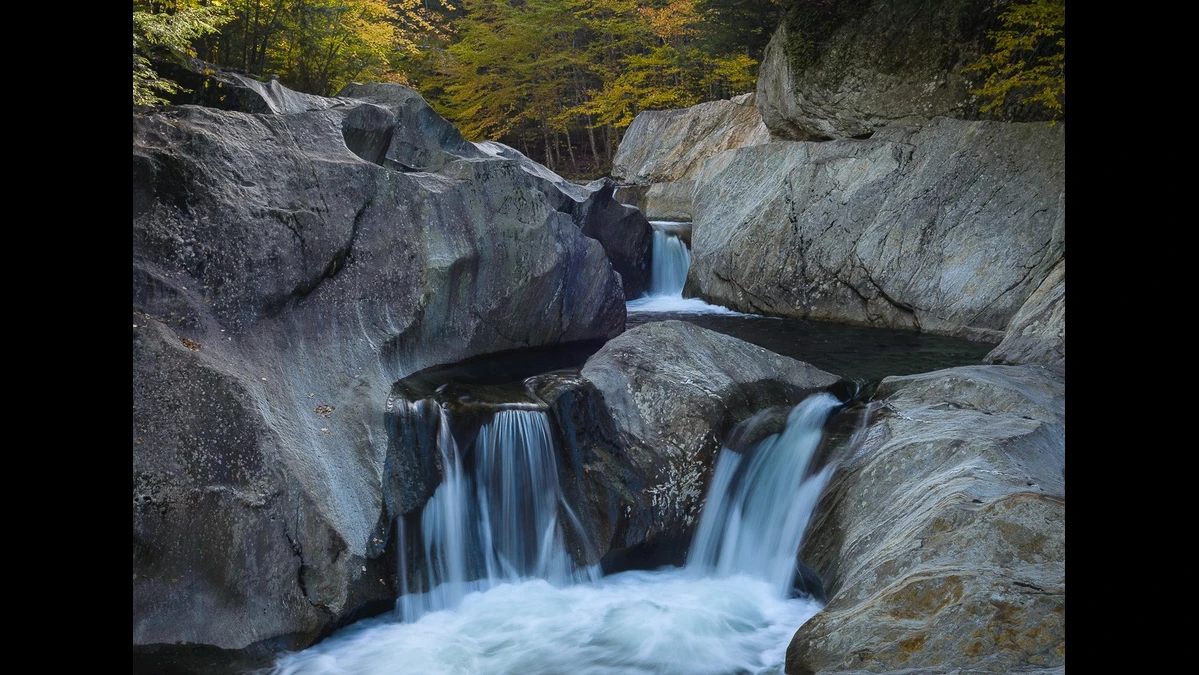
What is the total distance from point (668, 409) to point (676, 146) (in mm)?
16450

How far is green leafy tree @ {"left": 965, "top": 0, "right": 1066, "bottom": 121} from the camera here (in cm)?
948

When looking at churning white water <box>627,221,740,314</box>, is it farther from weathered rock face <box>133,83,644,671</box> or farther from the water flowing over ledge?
weathered rock face <box>133,83,644,671</box>

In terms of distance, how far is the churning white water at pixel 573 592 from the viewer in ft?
16.6

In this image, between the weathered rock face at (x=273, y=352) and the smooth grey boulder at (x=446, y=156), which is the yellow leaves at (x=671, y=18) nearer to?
the smooth grey boulder at (x=446, y=156)

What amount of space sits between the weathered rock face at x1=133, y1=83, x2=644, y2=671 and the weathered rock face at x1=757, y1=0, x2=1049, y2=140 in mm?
7000

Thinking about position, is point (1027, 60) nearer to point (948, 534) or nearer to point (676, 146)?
point (948, 534)

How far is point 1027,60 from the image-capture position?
10.3 m

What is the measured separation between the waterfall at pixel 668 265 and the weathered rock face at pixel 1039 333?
6.49 metres

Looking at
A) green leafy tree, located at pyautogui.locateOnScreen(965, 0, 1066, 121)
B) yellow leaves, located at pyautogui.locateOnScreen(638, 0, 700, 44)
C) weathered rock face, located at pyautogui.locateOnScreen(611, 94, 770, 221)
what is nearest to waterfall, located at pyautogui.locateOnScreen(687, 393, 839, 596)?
green leafy tree, located at pyautogui.locateOnScreen(965, 0, 1066, 121)

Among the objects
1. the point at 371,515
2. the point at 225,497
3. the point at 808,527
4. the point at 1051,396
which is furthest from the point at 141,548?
the point at 1051,396

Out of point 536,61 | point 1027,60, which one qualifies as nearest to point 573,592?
point 1027,60

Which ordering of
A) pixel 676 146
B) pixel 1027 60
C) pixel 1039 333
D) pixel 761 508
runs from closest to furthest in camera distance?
1. pixel 761 508
2. pixel 1039 333
3. pixel 1027 60
4. pixel 676 146

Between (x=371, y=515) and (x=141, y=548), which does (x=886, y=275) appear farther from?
(x=141, y=548)

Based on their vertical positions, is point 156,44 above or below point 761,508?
above
